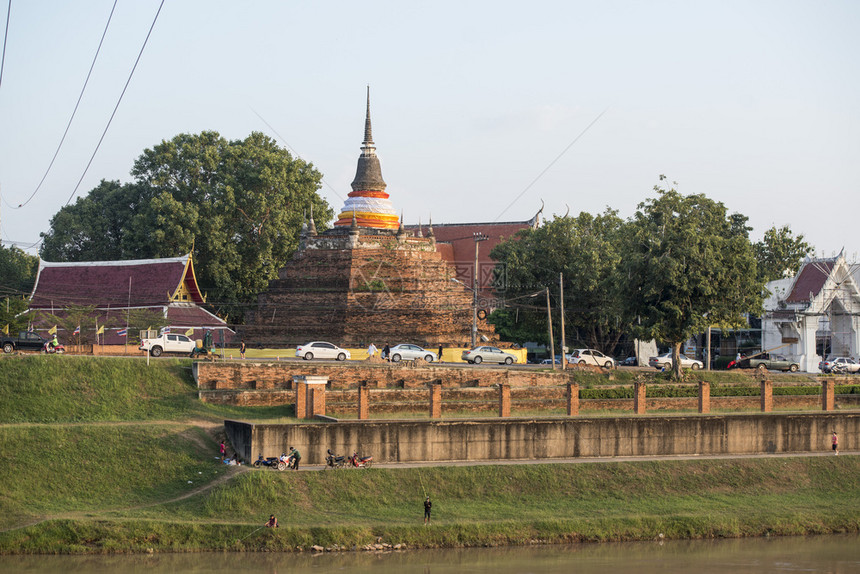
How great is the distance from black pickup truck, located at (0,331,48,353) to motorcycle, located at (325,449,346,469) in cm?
1950

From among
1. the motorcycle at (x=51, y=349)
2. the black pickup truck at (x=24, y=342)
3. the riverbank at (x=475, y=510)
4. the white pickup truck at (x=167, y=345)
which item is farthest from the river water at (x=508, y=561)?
the black pickup truck at (x=24, y=342)

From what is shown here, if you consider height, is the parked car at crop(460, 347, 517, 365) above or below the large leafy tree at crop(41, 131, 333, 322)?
below

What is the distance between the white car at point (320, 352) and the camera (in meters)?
47.1

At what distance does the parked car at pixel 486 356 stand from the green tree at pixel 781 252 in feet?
97.7

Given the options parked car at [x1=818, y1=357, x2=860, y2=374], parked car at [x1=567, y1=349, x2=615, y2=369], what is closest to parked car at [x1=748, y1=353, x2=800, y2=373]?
parked car at [x1=818, y1=357, x2=860, y2=374]

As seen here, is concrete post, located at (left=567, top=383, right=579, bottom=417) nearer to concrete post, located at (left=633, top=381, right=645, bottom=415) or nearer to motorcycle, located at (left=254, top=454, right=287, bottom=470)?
concrete post, located at (left=633, top=381, right=645, bottom=415)

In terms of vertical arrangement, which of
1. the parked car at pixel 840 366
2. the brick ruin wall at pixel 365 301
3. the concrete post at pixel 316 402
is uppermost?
the brick ruin wall at pixel 365 301

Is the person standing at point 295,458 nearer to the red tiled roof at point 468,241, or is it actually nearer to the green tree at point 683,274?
the green tree at point 683,274

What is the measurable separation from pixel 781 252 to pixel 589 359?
2831 centimetres

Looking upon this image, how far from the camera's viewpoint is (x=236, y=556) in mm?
25609

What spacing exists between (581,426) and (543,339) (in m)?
26.1

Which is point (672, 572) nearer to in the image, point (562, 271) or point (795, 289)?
point (562, 271)

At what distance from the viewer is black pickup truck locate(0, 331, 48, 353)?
43.3m

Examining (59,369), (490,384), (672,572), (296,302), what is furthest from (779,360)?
(59,369)
